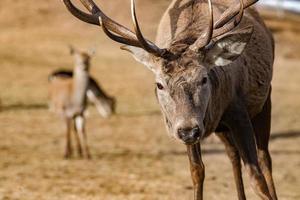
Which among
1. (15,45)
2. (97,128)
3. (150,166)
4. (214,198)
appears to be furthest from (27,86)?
(214,198)

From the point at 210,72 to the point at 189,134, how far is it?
814mm

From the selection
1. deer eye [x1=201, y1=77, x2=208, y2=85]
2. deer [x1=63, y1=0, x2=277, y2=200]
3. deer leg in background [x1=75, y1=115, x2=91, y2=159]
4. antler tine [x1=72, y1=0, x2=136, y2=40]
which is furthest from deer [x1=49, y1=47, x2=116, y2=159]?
deer eye [x1=201, y1=77, x2=208, y2=85]

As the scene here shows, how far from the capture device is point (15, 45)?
31719 mm

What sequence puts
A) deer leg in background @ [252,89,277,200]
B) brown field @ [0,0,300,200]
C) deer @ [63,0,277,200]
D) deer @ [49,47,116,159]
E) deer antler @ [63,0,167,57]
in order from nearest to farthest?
deer @ [63,0,277,200] → deer antler @ [63,0,167,57] → deer leg in background @ [252,89,277,200] → brown field @ [0,0,300,200] → deer @ [49,47,116,159]

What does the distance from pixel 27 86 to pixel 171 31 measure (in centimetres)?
1591

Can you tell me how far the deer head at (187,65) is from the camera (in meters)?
5.70

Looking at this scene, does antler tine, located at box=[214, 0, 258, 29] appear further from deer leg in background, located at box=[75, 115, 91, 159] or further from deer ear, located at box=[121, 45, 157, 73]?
deer leg in background, located at box=[75, 115, 91, 159]

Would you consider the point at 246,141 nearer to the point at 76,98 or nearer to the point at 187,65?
A: the point at 187,65

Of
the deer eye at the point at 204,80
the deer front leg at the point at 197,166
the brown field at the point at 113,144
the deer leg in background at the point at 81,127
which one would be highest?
the deer eye at the point at 204,80

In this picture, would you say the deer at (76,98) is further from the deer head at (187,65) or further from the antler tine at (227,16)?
the deer head at (187,65)

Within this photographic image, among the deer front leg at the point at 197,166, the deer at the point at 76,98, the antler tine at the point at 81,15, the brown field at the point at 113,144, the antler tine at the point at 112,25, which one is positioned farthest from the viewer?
the deer at the point at 76,98

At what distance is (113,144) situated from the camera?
45.0 feet

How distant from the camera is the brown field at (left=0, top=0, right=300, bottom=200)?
9648 millimetres

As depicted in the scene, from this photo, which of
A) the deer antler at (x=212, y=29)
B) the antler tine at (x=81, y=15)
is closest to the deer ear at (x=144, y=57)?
the deer antler at (x=212, y=29)
